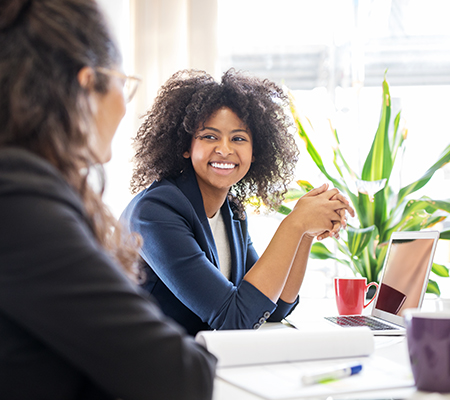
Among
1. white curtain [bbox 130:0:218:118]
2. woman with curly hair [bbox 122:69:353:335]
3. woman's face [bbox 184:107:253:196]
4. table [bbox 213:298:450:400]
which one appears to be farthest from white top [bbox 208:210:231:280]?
white curtain [bbox 130:0:218:118]

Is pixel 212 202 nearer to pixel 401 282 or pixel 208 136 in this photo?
pixel 208 136

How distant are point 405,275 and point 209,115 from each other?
A: 2.01 ft

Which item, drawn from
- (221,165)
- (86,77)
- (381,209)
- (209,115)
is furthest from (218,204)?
(86,77)

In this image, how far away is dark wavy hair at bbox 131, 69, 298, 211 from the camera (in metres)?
1.21

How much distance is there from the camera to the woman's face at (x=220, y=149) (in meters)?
1.17

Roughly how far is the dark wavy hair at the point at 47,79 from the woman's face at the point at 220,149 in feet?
2.37

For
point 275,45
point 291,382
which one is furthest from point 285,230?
point 275,45

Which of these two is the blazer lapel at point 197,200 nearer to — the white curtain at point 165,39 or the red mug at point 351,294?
the red mug at point 351,294

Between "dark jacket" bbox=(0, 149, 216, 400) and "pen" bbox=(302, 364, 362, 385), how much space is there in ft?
0.47

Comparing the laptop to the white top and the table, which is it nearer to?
the table

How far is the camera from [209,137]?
1.19 metres

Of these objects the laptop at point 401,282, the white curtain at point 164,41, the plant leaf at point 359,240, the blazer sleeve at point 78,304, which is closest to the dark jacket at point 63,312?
the blazer sleeve at point 78,304

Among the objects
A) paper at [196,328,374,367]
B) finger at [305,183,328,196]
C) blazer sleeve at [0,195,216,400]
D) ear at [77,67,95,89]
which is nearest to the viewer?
blazer sleeve at [0,195,216,400]

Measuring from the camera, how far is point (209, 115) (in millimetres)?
1185
